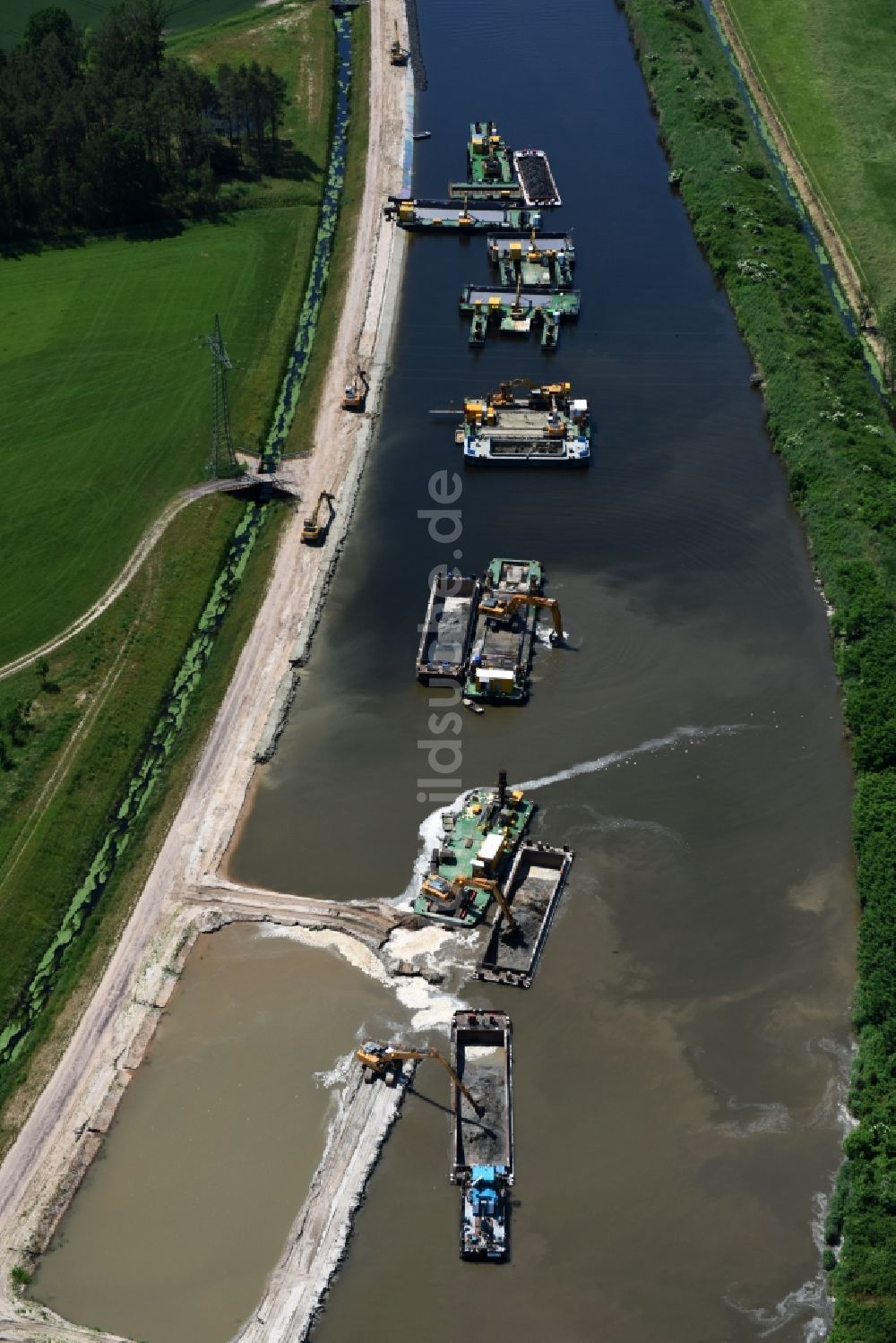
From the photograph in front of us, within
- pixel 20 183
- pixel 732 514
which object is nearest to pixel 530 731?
pixel 732 514

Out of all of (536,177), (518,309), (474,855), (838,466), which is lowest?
(474,855)

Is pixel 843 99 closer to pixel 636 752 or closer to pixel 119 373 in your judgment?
pixel 119 373

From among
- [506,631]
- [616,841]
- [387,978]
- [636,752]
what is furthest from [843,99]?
[387,978]

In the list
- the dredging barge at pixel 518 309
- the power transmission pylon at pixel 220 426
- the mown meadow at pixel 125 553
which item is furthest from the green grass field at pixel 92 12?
the power transmission pylon at pixel 220 426

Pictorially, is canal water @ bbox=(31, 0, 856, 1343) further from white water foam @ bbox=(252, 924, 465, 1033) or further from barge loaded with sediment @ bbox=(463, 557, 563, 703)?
barge loaded with sediment @ bbox=(463, 557, 563, 703)

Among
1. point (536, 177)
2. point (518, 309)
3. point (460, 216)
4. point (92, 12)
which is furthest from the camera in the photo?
point (92, 12)
